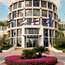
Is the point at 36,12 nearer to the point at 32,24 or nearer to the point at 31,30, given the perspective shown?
the point at 32,24

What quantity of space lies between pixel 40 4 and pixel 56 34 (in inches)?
476

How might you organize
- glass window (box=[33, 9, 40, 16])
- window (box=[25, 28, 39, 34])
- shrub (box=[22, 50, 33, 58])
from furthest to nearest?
glass window (box=[33, 9, 40, 16])
window (box=[25, 28, 39, 34])
shrub (box=[22, 50, 33, 58])

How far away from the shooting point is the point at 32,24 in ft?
228

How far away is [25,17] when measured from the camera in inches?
2840

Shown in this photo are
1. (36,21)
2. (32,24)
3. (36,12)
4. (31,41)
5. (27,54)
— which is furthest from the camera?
(36,12)

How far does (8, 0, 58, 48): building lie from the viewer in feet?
232

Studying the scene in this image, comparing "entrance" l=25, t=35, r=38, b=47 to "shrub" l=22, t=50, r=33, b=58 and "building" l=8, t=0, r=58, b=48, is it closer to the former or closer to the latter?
"building" l=8, t=0, r=58, b=48

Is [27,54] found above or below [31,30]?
below

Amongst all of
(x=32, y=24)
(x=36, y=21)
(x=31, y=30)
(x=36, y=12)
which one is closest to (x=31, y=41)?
(x=31, y=30)

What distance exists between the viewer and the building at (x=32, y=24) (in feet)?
232

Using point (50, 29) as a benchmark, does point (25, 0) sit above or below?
above

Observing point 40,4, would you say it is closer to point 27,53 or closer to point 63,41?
point 63,41

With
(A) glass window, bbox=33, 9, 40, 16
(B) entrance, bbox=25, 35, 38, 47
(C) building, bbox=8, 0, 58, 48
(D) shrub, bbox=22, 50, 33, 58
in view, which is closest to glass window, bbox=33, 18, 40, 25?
(C) building, bbox=8, 0, 58, 48

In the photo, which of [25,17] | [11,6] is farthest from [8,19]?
[25,17]
